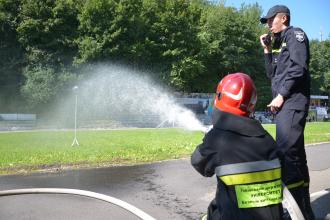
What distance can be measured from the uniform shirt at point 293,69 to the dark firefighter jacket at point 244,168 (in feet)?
5.52

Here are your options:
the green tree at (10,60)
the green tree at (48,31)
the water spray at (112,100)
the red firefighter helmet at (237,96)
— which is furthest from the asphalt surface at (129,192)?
the green tree at (10,60)

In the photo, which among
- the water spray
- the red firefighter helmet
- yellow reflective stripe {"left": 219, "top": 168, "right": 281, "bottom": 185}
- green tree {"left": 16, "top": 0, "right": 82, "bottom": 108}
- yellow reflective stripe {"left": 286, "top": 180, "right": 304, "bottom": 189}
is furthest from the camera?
green tree {"left": 16, "top": 0, "right": 82, "bottom": 108}

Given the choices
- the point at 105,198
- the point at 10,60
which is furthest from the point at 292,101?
the point at 10,60

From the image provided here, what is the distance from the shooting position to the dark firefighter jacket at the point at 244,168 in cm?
A: 282

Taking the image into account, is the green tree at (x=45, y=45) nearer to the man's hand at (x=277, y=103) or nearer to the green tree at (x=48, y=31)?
the green tree at (x=48, y=31)

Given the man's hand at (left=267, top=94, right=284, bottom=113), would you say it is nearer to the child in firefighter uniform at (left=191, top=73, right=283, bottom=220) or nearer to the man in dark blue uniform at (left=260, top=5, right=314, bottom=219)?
the man in dark blue uniform at (left=260, top=5, right=314, bottom=219)

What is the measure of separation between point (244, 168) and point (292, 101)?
1907 mm

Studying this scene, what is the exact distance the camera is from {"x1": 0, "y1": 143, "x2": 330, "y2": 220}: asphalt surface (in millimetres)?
6008

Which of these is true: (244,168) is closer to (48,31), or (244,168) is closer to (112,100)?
(112,100)

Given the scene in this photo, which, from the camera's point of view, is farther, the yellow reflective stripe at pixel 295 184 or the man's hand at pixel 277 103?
the man's hand at pixel 277 103

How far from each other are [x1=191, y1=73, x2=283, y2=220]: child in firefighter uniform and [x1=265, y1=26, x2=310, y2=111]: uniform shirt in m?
1.60

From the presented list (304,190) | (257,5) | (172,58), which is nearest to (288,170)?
(304,190)

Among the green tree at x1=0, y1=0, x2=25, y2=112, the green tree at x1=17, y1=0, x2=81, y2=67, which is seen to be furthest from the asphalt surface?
the green tree at x1=0, y1=0, x2=25, y2=112

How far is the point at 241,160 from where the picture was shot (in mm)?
2832
